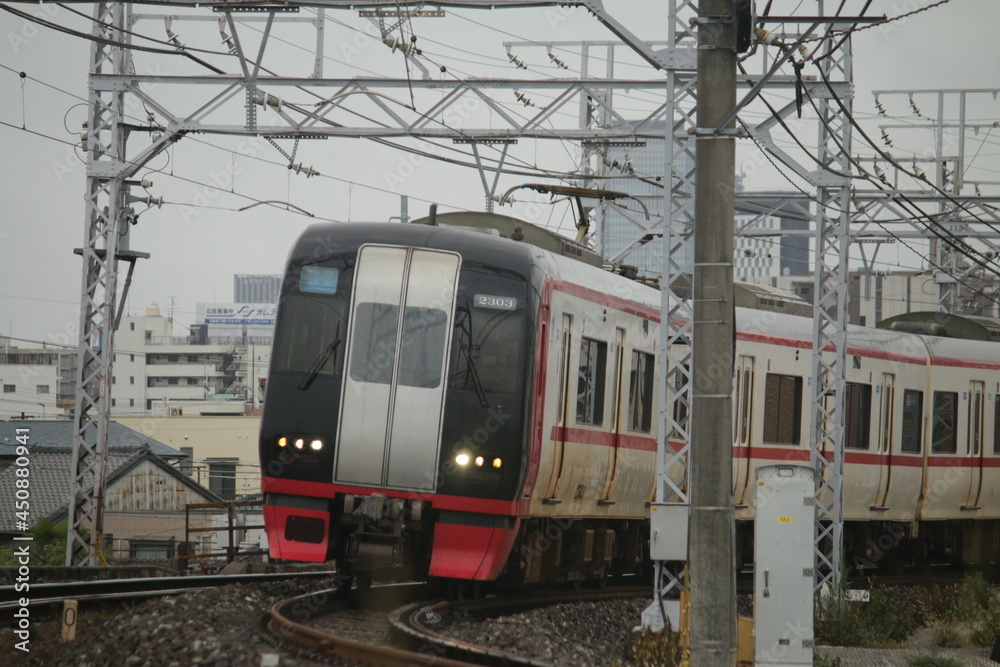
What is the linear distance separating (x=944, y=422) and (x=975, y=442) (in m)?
0.83

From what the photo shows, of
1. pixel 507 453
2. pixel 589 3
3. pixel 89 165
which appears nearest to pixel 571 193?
pixel 589 3

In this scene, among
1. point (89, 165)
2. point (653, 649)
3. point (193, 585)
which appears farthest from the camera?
point (89, 165)

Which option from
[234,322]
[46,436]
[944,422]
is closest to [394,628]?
[944,422]

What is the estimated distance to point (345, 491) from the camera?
1069 centimetres

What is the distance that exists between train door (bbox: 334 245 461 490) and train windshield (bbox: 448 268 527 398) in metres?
0.11

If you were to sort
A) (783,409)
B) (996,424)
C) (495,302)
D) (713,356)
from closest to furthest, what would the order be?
(713,356)
(495,302)
(783,409)
(996,424)

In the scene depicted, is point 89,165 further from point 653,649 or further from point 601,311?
point 653,649

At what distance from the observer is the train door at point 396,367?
10.6m

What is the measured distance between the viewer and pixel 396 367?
35.4 ft

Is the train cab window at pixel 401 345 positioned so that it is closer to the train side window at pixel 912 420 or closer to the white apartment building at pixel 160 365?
the train side window at pixel 912 420

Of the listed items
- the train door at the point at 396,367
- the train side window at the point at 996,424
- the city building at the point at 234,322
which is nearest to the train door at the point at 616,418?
the train door at the point at 396,367

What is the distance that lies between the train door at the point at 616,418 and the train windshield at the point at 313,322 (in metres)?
3.42

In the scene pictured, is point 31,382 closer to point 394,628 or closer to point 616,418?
point 616,418

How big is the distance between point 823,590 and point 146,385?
93429mm
